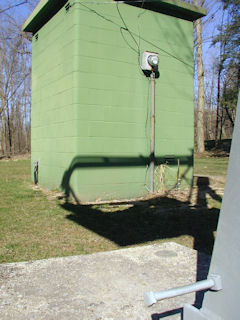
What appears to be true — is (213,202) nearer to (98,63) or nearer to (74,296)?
(98,63)

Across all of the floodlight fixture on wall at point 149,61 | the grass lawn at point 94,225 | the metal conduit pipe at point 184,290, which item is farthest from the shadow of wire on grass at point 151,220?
the floodlight fixture on wall at point 149,61

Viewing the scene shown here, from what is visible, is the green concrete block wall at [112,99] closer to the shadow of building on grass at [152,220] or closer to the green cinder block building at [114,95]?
the green cinder block building at [114,95]

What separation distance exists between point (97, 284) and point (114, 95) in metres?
4.86

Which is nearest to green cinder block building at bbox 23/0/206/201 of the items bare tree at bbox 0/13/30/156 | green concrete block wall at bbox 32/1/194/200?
green concrete block wall at bbox 32/1/194/200

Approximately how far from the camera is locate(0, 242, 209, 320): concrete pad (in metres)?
2.07

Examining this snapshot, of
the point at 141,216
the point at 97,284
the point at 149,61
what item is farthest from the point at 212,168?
→ the point at 97,284

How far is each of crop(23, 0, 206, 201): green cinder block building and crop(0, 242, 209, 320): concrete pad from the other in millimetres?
3602

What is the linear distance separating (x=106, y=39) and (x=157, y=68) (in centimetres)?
128

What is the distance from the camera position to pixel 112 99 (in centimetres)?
677

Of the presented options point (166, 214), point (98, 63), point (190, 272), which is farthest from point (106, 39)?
point (190, 272)

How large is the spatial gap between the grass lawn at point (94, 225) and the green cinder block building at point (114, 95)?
723mm

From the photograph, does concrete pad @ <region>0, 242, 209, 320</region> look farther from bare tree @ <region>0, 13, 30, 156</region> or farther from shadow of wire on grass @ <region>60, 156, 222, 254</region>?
bare tree @ <region>0, 13, 30, 156</region>

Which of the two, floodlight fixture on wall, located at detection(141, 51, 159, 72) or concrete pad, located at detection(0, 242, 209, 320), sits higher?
floodlight fixture on wall, located at detection(141, 51, 159, 72)

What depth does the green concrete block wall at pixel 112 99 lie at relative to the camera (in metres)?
6.53
